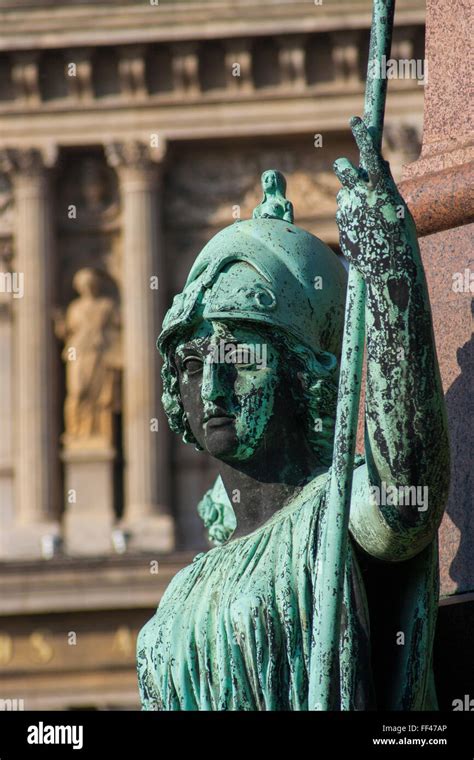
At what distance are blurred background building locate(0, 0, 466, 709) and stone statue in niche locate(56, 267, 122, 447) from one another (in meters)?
0.02

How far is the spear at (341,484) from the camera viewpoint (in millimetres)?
3074

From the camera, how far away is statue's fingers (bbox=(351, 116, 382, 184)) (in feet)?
9.99

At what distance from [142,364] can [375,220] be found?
87.7ft

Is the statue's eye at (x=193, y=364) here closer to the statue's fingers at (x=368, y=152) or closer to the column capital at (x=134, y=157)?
the statue's fingers at (x=368, y=152)

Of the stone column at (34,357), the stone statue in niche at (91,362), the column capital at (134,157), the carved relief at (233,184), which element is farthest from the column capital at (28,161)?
the carved relief at (233,184)

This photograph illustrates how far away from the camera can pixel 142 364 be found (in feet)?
97.7

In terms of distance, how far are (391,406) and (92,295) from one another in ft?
87.8

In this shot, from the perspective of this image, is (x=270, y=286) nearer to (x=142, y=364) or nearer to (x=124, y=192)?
(x=142, y=364)

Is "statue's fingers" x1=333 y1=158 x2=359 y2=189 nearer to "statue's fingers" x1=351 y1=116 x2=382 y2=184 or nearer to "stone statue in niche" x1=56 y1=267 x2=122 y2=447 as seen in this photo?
"statue's fingers" x1=351 y1=116 x2=382 y2=184

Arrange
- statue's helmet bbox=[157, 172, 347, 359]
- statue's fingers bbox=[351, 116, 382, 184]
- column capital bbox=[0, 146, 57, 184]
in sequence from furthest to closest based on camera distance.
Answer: column capital bbox=[0, 146, 57, 184]
statue's helmet bbox=[157, 172, 347, 359]
statue's fingers bbox=[351, 116, 382, 184]

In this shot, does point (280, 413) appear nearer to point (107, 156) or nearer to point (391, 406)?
point (391, 406)

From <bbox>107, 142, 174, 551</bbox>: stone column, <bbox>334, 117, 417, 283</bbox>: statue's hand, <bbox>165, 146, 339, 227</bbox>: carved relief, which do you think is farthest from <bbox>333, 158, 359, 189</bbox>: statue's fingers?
<bbox>107, 142, 174, 551</bbox>: stone column

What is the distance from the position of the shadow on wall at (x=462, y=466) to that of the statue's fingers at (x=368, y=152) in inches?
26.1

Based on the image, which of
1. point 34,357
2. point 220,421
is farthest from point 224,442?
point 34,357
